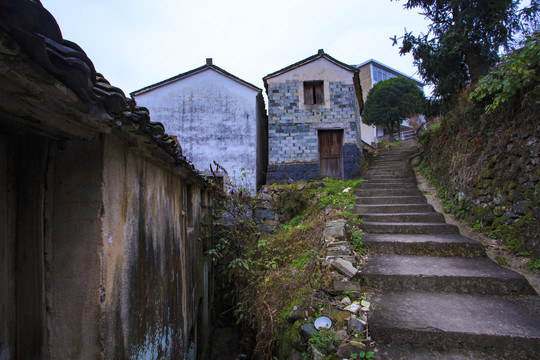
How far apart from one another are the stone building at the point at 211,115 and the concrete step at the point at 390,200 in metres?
4.91

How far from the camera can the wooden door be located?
11867 mm

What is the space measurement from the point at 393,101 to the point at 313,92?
1027cm

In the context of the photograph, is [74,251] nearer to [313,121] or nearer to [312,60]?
[313,121]

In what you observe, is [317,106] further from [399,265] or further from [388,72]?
[388,72]

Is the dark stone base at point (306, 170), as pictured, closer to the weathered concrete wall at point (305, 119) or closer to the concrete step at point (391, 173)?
the weathered concrete wall at point (305, 119)

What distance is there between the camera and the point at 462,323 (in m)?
3.00

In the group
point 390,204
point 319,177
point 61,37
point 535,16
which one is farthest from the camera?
point 319,177

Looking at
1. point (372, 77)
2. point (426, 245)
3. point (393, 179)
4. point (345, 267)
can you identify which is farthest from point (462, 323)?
point (372, 77)

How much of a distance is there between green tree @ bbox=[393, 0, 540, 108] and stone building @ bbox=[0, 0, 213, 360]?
968 cm

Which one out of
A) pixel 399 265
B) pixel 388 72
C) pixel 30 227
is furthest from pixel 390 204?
pixel 388 72

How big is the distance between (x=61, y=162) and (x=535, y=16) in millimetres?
11494

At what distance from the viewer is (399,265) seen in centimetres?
422

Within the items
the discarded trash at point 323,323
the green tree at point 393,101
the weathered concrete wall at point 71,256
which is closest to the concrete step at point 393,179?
the discarded trash at point 323,323

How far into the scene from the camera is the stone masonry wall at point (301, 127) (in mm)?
11500
